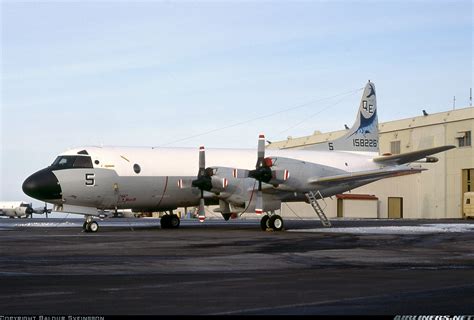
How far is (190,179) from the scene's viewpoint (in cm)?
4212

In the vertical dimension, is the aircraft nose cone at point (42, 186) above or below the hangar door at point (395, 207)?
above

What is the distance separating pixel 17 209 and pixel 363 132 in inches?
4136

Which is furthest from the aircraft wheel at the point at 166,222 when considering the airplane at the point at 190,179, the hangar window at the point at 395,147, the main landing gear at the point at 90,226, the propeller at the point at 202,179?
the hangar window at the point at 395,147

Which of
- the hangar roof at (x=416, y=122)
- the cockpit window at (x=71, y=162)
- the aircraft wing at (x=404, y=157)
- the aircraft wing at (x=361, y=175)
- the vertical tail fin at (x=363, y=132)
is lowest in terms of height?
the aircraft wing at (x=361, y=175)

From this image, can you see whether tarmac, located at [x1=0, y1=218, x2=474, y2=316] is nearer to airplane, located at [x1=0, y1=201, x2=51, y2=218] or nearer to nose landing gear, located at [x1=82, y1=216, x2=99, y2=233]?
nose landing gear, located at [x1=82, y1=216, x2=99, y2=233]

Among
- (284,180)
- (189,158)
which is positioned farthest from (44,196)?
(284,180)

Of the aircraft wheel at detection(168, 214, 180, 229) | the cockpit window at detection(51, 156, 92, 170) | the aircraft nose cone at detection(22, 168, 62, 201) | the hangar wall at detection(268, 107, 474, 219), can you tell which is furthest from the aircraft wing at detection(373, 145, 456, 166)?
the hangar wall at detection(268, 107, 474, 219)

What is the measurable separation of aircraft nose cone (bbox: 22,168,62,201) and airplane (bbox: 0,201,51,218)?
337 feet

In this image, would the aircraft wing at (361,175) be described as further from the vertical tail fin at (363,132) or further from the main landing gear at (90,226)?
the main landing gear at (90,226)

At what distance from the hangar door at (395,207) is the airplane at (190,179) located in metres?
44.6

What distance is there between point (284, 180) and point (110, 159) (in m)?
9.76

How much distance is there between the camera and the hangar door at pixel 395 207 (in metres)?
88.8

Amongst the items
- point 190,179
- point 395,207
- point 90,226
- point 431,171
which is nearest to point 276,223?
point 190,179

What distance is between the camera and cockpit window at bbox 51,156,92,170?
1523 inches
